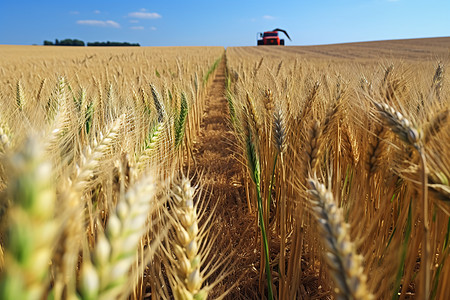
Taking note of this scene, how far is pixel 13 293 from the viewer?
0.29 m

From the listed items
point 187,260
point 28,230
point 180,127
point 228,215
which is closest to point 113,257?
point 28,230

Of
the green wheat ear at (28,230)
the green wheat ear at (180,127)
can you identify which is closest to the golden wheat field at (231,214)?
the green wheat ear at (28,230)

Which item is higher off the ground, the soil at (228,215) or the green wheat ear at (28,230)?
the green wheat ear at (28,230)

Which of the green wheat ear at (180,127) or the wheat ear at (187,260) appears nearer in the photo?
the wheat ear at (187,260)

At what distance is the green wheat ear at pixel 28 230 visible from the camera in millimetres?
297

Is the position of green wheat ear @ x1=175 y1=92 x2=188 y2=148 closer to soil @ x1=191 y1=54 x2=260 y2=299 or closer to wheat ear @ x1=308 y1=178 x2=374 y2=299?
soil @ x1=191 y1=54 x2=260 y2=299

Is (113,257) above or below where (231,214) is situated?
above

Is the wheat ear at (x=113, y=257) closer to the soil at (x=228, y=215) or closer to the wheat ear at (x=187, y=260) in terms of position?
the wheat ear at (x=187, y=260)

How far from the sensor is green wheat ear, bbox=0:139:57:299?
297mm

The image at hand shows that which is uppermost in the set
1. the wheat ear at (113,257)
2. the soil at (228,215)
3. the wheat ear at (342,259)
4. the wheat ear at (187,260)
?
the wheat ear at (113,257)

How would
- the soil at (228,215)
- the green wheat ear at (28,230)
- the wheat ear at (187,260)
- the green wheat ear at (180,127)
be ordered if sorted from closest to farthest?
1. the green wheat ear at (28,230)
2. the wheat ear at (187,260)
3. the soil at (228,215)
4. the green wheat ear at (180,127)

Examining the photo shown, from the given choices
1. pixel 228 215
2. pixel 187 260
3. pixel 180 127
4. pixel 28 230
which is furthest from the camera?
pixel 180 127

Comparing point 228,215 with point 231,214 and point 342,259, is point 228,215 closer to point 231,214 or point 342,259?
point 231,214

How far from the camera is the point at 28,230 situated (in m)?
0.30
